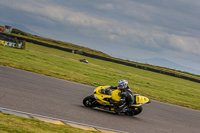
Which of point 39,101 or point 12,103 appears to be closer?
point 12,103

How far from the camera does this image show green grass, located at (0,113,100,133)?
19.7 feet

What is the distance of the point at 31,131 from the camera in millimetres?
6105

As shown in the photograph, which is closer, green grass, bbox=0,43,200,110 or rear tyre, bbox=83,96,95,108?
rear tyre, bbox=83,96,95,108

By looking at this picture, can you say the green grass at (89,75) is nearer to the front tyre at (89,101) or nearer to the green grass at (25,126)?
the front tyre at (89,101)

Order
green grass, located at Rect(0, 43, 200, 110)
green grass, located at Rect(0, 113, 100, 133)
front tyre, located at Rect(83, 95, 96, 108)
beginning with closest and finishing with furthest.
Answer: green grass, located at Rect(0, 113, 100, 133), front tyre, located at Rect(83, 95, 96, 108), green grass, located at Rect(0, 43, 200, 110)

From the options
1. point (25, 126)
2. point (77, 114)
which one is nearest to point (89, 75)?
point (77, 114)

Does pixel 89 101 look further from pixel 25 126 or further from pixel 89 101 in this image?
pixel 25 126

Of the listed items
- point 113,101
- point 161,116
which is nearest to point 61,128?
point 113,101

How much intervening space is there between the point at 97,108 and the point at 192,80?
40780 millimetres

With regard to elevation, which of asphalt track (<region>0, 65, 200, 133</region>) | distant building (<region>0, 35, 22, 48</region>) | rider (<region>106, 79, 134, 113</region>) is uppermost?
distant building (<region>0, 35, 22, 48</region>)

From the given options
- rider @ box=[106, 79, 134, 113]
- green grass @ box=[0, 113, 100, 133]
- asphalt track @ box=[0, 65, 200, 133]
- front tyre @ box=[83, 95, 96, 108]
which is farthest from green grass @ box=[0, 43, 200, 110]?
green grass @ box=[0, 113, 100, 133]

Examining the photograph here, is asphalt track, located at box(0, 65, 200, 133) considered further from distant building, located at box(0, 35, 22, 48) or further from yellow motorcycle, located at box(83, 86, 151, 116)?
distant building, located at box(0, 35, 22, 48)

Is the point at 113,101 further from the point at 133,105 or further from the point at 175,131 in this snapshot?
the point at 175,131

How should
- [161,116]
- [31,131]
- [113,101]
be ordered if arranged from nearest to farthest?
1. [31,131]
2. [113,101]
3. [161,116]
